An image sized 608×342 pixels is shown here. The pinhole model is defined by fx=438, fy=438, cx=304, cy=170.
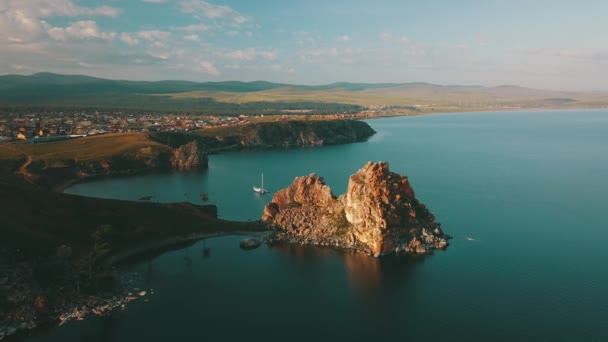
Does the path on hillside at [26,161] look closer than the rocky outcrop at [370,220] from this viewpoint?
No

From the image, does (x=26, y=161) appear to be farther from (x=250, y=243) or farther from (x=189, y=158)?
(x=250, y=243)

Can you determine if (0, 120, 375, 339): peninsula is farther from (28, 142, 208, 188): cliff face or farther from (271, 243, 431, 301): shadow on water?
(28, 142, 208, 188): cliff face

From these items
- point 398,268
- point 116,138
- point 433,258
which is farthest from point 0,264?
point 116,138

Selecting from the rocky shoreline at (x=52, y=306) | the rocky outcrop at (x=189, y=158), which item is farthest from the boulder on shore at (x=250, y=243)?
the rocky outcrop at (x=189, y=158)

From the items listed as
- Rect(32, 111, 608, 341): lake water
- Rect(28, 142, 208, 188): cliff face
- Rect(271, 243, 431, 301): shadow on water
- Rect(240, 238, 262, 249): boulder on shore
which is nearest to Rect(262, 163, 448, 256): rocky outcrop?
Rect(271, 243, 431, 301): shadow on water

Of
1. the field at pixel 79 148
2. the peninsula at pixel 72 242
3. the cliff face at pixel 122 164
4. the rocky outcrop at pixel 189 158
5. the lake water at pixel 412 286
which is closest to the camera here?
the lake water at pixel 412 286

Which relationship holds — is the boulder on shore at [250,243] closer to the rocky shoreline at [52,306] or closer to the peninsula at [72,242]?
the peninsula at [72,242]

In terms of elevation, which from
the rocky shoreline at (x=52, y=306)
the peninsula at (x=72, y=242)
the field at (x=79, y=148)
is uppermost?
the field at (x=79, y=148)
